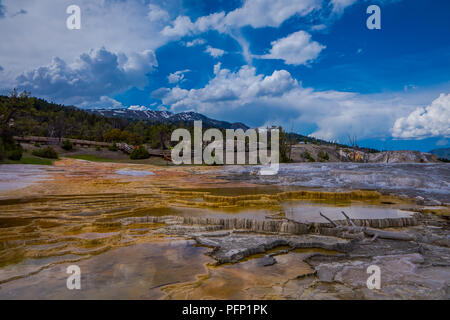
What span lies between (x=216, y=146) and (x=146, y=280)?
4215 cm

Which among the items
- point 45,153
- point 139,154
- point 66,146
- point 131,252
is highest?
point 66,146

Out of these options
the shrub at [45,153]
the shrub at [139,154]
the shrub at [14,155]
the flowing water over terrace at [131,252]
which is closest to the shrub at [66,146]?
the shrub at [139,154]

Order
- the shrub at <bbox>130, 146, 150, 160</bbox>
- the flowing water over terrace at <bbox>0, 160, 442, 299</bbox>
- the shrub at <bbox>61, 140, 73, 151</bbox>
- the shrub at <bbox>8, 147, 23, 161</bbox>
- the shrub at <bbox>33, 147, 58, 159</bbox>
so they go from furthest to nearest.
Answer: the shrub at <bbox>61, 140, 73, 151</bbox> → the shrub at <bbox>130, 146, 150, 160</bbox> → the shrub at <bbox>33, 147, 58, 159</bbox> → the shrub at <bbox>8, 147, 23, 161</bbox> → the flowing water over terrace at <bbox>0, 160, 442, 299</bbox>

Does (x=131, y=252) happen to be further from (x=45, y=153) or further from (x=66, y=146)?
(x=66, y=146)

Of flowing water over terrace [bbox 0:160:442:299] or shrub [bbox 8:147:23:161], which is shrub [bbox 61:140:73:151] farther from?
flowing water over terrace [bbox 0:160:442:299]

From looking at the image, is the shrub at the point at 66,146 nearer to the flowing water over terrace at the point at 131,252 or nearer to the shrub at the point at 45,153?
the shrub at the point at 45,153

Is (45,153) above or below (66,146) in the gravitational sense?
below

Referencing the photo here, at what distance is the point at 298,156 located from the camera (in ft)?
154

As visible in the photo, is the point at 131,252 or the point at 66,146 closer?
the point at 131,252

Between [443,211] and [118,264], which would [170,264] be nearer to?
[118,264]

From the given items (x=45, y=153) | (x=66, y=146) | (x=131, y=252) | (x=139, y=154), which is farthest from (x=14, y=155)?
(x=131, y=252)

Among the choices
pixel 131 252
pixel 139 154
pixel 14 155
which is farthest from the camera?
pixel 139 154

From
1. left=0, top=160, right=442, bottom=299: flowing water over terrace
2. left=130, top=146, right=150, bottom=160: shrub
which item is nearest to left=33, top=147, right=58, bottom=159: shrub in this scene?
left=130, top=146, right=150, bottom=160: shrub
